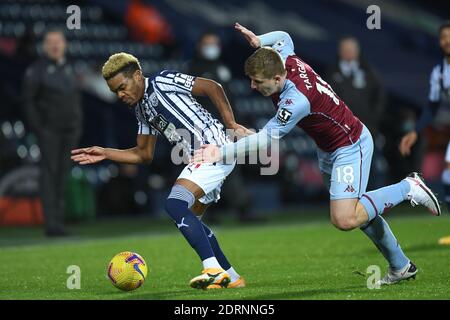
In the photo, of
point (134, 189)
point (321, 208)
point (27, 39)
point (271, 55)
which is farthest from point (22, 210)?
point (271, 55)

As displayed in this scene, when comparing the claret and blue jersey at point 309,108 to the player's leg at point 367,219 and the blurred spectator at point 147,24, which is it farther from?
the blurred spectator at point 147,24

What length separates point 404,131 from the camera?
19266 millimetres

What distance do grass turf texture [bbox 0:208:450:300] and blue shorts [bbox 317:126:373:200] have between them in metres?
0.70

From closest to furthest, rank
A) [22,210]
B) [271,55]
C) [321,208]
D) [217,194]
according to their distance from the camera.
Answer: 1. [271,55]
2. [217,194]
3. [22,210]
4. [321,208]

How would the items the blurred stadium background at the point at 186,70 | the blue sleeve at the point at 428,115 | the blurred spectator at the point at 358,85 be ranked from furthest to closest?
the blurred stadium background at the point at 186,70 < the blurred spectator at the point at 358,85 < the blue sleeve at the point at 428,115

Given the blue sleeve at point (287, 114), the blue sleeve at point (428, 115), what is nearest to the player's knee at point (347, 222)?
the blue sleeve at point (287, 114)

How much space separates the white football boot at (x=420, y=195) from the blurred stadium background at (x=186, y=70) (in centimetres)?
643

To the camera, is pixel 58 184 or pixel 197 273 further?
pixel 58 184

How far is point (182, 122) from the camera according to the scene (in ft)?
27.0

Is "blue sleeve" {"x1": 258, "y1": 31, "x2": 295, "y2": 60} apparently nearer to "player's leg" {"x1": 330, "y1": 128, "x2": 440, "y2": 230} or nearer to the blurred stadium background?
"player's leg" {"x1": 330, "y1": 128, "x2": 440, "y2": 230}

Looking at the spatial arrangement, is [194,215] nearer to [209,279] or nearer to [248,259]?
[209,279]

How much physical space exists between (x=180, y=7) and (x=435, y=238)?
11746 millimetres

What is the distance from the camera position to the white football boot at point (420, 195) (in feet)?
27.1

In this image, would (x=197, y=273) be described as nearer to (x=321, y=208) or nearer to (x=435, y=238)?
(x=435, y=238)
